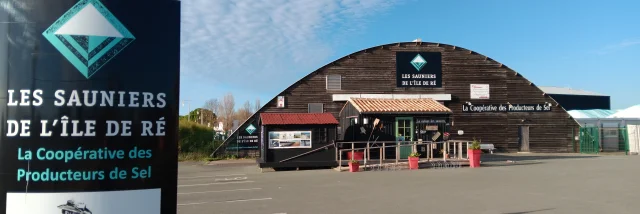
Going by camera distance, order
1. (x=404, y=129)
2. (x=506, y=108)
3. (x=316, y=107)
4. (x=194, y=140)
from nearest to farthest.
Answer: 1. (x=404, y=129)
2. (x=316, y=107)
3. (x=194, y=140)
4. (x=506, y=108)

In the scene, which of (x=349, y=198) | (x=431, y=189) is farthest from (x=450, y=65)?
(x=349, y=198)

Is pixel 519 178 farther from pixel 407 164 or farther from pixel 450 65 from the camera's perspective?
pixel 450 65

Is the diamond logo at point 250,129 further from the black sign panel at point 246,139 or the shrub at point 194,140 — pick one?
the shrub at point 194,140

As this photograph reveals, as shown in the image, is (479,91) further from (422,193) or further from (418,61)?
(422,193)

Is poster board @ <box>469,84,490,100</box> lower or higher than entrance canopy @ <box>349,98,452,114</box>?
higher

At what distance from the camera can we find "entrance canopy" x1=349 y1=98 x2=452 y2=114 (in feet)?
71.8

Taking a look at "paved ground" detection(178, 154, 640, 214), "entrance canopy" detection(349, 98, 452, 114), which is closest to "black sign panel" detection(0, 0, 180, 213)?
"paved ground" detection(178, 154, 640, 214)

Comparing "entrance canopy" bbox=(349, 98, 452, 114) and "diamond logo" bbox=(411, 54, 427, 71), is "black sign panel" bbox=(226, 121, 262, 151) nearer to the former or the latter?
"entrance canopy" bbox=(349, 98, 452, 114)

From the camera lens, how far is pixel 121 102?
3.23 meters

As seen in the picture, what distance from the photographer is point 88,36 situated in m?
3.22

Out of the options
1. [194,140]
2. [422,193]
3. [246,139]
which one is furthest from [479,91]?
[422,193]

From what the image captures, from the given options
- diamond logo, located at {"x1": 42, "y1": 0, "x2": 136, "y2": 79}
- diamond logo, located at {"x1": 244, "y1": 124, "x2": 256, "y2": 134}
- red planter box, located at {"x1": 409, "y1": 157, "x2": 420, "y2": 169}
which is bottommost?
red planter box, located at {"x1": 409, "y1": 157, "x2": 420, "y2": 169}

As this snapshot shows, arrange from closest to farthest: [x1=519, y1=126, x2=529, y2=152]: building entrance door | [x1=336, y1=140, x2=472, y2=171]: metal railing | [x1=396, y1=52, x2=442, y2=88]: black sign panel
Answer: [x1=336, y1=140, x2=472, y2=171]: metal railing → [x1=396, y1=52, x2=442, y2=88]: black sign panel → [x1=519, y1=126, x2=529, y2=152]: building entrance door

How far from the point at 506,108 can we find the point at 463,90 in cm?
308
